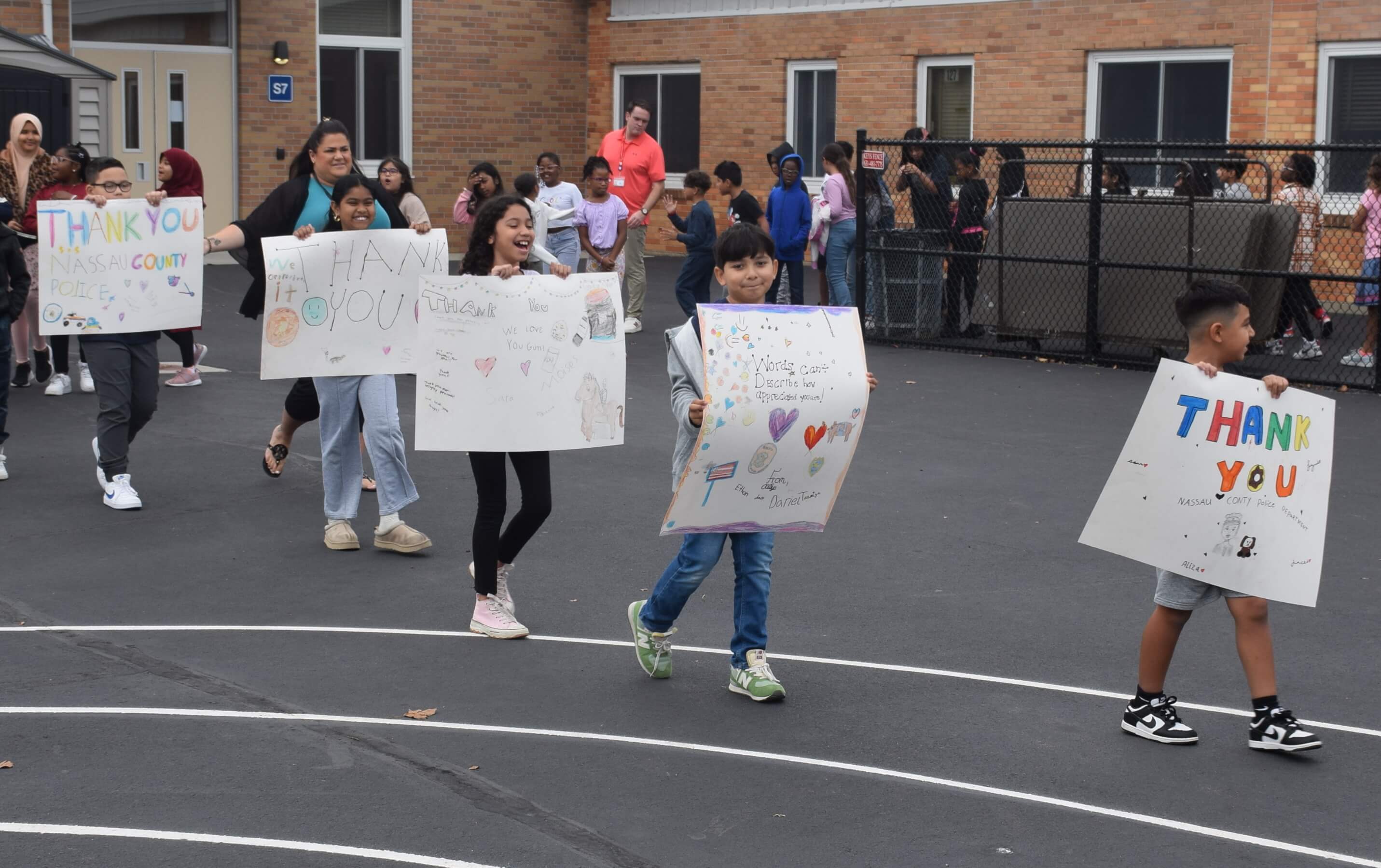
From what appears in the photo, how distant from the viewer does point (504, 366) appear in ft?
21.0

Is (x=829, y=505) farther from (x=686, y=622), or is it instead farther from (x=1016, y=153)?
(x=1016, y=153)

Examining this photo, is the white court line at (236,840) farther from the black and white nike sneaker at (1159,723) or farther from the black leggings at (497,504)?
the black and white nike sneaker at (1159,723)

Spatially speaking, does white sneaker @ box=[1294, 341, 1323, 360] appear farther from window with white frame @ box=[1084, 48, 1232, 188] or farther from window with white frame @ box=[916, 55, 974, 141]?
window with white frame @ box=[916, 55, 974, 141]

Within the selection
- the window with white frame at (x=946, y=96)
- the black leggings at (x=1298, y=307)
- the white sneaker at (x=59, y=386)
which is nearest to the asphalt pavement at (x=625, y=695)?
the white sneaker at (x=59, y=386)

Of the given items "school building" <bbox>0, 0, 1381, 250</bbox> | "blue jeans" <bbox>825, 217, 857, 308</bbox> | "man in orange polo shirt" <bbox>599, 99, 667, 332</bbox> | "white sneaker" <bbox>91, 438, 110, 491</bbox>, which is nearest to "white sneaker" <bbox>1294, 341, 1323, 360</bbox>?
"blue jeans" <bbox>825, 217, 857, 308</bbox>

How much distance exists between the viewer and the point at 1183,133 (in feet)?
66.3

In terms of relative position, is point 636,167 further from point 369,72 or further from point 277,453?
point 277,453

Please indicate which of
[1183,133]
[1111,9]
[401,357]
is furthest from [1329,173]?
[401,357]

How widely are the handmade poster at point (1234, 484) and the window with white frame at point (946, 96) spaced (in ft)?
55.6

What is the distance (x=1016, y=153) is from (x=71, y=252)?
34.6ft

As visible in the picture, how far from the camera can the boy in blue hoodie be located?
16516 mm

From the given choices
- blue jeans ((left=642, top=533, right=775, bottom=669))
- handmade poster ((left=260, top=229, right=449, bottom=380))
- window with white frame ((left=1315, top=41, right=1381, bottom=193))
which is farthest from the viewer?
window with white frame ((left=1315, top=41, right=1381, bottom=193))

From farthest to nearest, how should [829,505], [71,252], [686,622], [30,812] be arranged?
[71,252], [686,622], [829,505], [30,812]

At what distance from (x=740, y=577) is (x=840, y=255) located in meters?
11.5
